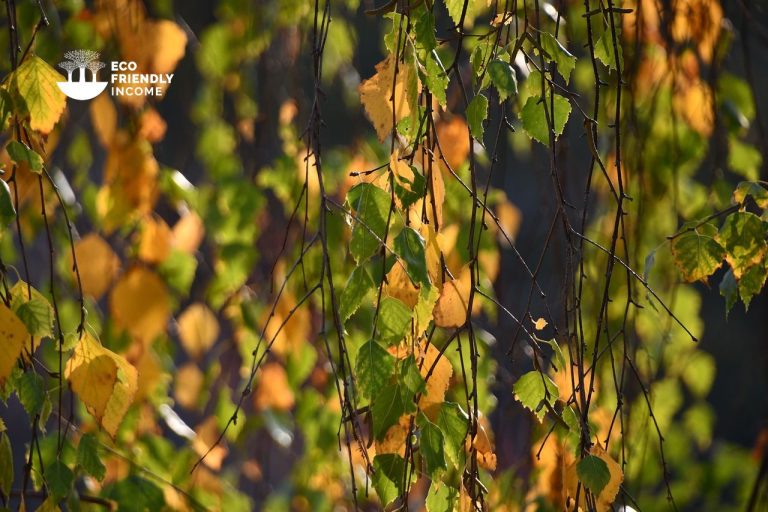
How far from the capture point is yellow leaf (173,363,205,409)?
186cm

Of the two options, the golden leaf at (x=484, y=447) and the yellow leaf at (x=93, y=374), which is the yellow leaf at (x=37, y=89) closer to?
the yellow leaf at (x=93, y=374)

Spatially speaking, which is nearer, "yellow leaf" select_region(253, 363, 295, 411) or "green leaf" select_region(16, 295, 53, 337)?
"green leaf" select_region(16, 295, 53, 337)

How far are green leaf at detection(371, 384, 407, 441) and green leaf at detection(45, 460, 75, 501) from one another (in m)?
0.24

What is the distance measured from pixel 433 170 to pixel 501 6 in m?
0.36

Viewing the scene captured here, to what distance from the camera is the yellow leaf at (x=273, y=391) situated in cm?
180

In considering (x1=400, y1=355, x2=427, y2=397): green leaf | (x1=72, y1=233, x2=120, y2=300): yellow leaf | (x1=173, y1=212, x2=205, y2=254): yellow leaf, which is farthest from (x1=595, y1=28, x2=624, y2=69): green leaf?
(x1=173, y1=212, x2=205, y2=254): yellow leaf

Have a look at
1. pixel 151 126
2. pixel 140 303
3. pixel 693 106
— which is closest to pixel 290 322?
pixel 140 303

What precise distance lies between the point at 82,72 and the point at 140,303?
1.04ft

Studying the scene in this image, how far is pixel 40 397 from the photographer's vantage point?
2.62ft

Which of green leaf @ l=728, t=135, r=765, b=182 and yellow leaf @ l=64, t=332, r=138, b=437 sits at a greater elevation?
green leaf @ l=728, t=135, r=765, b=182

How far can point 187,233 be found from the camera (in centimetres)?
169

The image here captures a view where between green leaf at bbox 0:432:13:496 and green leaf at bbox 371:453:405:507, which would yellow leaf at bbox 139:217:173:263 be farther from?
green leaf at bbox 371:453:405:507

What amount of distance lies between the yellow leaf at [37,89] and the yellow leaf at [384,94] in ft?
0.75

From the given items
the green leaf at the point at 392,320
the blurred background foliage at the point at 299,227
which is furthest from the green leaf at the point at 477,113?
the blurred background foliage at the point at 299,227
